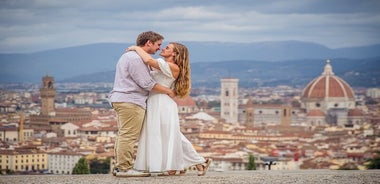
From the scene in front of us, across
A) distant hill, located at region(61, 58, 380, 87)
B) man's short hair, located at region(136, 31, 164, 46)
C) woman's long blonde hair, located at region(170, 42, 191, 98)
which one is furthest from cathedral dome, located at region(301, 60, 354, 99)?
man's short hair, located at region(136, 31, 164, 46)

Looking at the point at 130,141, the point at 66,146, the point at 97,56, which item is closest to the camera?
the point at 130,141

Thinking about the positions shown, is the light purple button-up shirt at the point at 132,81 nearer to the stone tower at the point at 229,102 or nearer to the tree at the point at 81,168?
the tree at the point at 81,168

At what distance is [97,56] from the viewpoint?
155 metres

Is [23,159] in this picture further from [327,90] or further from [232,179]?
[327,90]

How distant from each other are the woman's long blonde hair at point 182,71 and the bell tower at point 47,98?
2942 inches

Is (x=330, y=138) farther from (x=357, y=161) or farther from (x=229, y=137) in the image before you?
(x=357, y=161)

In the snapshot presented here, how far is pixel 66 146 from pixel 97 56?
320ft

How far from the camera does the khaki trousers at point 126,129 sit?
22.6 feet

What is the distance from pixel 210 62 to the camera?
541ft

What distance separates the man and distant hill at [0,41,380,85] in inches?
4012

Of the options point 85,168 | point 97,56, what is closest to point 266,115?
point 85,168

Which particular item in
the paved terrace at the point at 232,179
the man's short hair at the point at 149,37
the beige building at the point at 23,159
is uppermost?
the beige building at the point at 23,159

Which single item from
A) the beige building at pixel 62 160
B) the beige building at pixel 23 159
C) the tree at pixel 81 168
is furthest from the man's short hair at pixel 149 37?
the beige building at pixel 62 160

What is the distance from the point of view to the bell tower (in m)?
83.7
